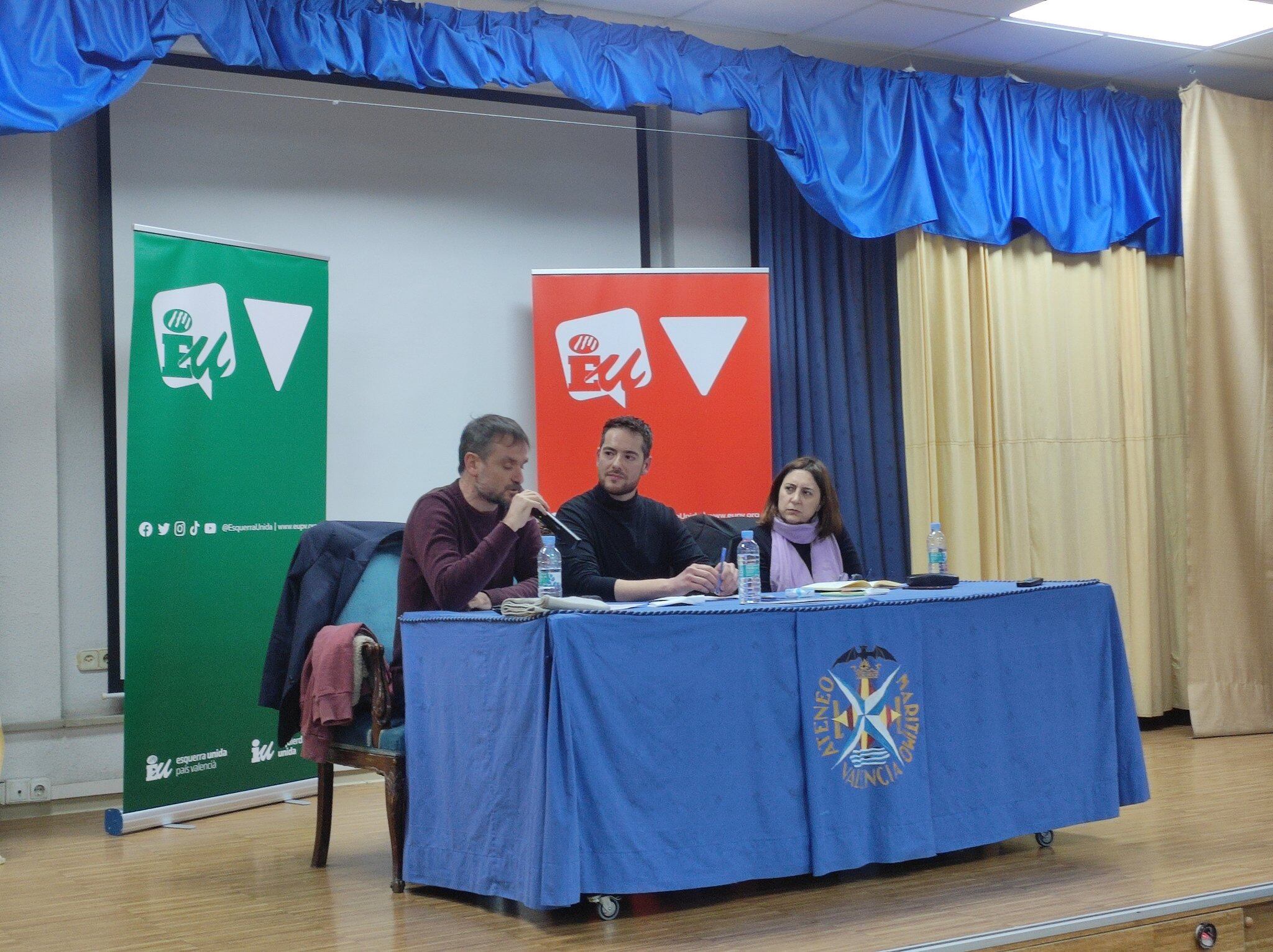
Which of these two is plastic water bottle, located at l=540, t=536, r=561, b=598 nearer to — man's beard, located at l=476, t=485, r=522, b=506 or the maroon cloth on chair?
man's beard, located at l=476, t=485, r=522, b=506

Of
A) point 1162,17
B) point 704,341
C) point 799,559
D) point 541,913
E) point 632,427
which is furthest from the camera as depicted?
point 1162,17

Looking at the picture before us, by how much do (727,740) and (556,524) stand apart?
0.75m

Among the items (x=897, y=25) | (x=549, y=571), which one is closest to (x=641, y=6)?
(x=897, y=25)

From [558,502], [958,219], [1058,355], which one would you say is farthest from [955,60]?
[558,502]

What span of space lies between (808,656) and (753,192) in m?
3.00

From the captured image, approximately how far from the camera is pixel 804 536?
13.3ft

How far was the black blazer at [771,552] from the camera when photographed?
4066 millimetres

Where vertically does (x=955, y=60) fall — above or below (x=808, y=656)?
above

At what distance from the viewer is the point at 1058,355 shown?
5902 mm

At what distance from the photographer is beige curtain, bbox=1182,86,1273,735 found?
5844mm

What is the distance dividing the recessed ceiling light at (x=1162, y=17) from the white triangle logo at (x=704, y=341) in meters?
1.69

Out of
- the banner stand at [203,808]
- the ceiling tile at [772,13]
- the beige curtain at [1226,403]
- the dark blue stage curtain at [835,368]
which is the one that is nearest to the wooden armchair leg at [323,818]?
the banner stand at [203,808]

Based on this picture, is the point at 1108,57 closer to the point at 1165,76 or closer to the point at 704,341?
the point at 1165,76

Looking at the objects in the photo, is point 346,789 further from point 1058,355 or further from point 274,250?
point 1058,355
